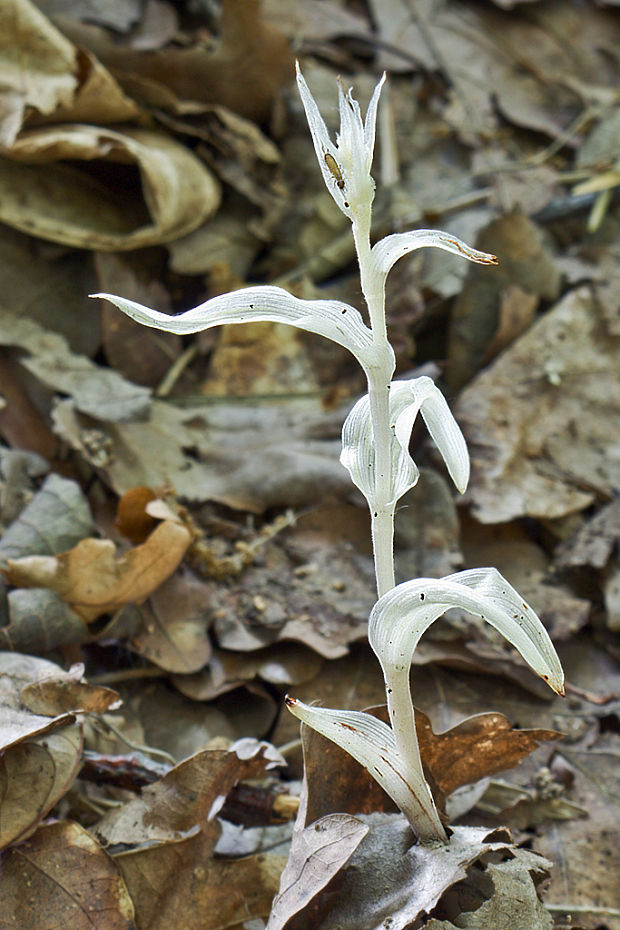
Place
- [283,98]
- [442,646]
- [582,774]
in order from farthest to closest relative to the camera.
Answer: [283,98] → [442,646] → [582,774]

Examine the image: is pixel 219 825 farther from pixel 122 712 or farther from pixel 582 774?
pixel 582 774

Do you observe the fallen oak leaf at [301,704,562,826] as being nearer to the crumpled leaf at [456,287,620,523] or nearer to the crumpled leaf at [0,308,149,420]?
the crumpled leaf at [456,287,620,523]

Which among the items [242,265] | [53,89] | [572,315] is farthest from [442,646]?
[53,89]

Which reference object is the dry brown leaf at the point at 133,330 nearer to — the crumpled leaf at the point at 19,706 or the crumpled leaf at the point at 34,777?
the crumpled leaf at the point at 19,706

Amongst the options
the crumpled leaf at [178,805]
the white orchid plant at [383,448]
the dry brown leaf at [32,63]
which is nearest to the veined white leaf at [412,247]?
the white orchid plant at [383,448]

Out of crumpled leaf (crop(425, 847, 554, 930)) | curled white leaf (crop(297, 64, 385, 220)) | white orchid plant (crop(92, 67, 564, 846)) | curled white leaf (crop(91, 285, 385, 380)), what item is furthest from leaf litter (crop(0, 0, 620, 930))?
curled white leaf (crop(297, 64, 385, 220))

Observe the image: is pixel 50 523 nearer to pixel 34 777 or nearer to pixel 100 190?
pixel 34 777
